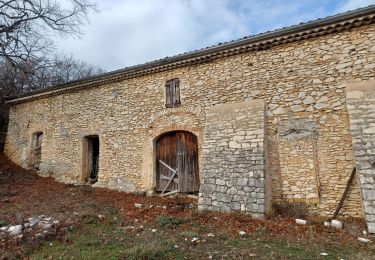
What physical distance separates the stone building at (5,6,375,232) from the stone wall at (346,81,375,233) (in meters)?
0.02

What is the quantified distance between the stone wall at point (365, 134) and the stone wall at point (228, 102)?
0.28 m

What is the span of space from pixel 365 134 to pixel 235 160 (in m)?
2.84

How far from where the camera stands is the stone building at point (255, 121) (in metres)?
6.40

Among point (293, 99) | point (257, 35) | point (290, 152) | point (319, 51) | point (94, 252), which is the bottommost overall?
point (94, 252)

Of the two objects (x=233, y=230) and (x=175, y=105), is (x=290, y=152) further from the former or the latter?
(x=175, y=105)

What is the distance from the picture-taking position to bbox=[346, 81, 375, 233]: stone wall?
5.30 meters

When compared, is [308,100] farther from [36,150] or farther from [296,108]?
[36,150]

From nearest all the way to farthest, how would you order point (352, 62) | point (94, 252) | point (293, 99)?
point (94, 252) < point (352, 62) < point (293, 99)

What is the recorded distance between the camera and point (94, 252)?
439cm

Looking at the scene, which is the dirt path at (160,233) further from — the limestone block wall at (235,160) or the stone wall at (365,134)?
the stone wall at (365,134)

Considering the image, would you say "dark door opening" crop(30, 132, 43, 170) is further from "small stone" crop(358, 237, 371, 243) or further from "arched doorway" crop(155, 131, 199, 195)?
"small stone" crop(358, 237, 371, 243)

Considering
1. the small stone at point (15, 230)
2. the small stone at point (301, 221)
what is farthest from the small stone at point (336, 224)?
the small stone at point (15, 230)

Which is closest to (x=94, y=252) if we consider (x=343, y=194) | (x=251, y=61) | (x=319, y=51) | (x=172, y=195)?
(x=172, y=195)

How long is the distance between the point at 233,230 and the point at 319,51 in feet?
15.8
